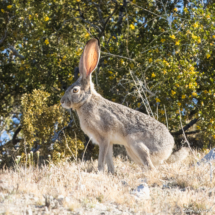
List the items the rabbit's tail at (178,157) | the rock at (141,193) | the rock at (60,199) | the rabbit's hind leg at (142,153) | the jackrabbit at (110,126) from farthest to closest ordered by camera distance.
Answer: the rabbit's tail at (178,157), the jackrabbit at (110,126), the rabbit's hind leg at (142,153), the rock at (141,193), the rock at (60,199)

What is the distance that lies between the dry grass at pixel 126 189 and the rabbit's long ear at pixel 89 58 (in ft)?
5.80

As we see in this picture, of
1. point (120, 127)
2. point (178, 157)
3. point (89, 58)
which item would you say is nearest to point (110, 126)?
point (120, 127)

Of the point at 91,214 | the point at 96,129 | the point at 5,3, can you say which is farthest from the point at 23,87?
the point at 91,214

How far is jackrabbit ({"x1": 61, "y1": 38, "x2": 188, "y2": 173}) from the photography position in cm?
572

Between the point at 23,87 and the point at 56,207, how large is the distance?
7.69m

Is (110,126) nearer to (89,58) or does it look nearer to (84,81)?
(84,81)

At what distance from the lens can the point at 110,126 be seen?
580 cm

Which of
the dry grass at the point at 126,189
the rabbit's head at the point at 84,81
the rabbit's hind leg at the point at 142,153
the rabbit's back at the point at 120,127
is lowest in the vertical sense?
the dry grass at the point at 126,189

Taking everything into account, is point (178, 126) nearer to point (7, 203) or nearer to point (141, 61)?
point (141, 61)

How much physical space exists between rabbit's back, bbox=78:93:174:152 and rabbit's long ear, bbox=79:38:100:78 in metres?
0.60

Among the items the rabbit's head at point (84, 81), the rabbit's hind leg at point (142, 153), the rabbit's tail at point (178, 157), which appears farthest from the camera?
the rabbit's tail at point (178, 157)

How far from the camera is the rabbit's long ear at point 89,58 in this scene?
5988 millimetres

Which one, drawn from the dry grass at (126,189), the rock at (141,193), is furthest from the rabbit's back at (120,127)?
the rock at (141,193)

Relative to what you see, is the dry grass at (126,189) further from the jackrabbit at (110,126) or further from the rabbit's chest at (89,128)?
the rabbit's chest at (89,128)
